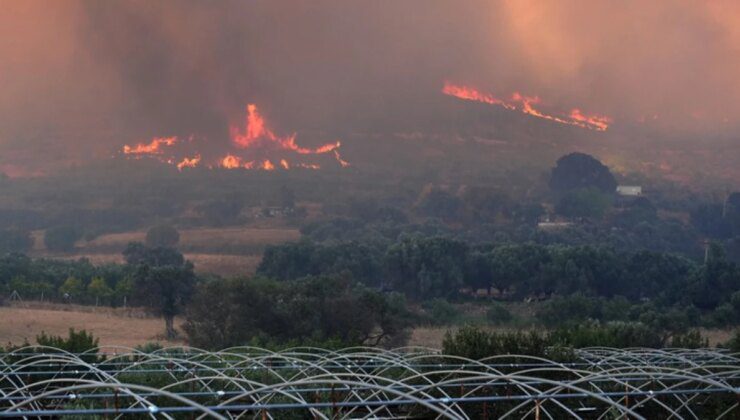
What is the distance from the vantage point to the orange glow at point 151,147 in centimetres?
10544

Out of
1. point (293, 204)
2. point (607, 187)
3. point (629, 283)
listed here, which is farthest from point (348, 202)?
point (629, 283)

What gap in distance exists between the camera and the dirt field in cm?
3500

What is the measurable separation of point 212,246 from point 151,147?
138ft

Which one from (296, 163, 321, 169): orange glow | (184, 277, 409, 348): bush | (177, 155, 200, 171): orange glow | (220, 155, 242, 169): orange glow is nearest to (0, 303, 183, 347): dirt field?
(184, 277, 409, 348): bush

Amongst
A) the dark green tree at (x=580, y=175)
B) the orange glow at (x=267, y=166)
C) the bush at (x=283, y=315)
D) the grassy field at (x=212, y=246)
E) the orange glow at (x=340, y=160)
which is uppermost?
the orange glow at (x=340, y=160)

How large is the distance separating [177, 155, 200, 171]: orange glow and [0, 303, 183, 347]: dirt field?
63.3 metres

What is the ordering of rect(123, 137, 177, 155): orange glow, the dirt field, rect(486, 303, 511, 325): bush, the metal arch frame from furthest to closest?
rect(123, 137, 177, 155): orange glow < rect(486, 303, 511, 325): bush < the dirt field < the metal arch frame

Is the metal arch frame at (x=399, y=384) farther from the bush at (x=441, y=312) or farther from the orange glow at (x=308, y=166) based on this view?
the orange glow at (x=308, y=166)

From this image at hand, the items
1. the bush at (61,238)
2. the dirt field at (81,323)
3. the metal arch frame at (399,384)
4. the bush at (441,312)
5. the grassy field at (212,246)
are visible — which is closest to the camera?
the metal arch frame at (399,384)

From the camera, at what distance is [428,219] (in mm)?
81750

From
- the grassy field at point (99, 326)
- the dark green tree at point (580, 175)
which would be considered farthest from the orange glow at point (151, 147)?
the grassy field at point (99, 326)

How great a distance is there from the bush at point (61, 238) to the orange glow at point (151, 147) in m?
33.6

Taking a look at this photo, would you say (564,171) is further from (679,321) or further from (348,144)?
(679,321)

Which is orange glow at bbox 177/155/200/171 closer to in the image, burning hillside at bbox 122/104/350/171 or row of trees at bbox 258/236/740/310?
burning hillside at bbox 122/104/350/171
